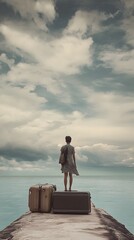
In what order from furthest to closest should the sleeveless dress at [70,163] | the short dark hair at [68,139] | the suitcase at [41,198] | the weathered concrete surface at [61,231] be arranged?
the sleeveless dress at [70,163], the short dark hair at [68,139], the suitcase at [41,198], the weathered concrete surface at [61,231]

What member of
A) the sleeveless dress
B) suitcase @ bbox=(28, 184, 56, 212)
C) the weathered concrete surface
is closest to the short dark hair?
the sleeveless dress

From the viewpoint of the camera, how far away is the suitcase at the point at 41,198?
1371cm

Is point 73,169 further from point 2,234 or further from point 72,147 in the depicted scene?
point 2,234

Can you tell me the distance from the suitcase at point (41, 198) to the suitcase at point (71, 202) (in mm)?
451

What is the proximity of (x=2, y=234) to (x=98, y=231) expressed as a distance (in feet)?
8.54

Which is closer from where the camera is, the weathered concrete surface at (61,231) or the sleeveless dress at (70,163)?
the weathered concrete surface at (61,231)

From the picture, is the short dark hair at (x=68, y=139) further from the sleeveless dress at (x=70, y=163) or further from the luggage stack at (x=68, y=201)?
the luggage stack at (x=68, y=201)

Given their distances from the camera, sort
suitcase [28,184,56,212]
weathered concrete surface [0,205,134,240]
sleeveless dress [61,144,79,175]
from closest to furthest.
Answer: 1. weathered concrete surface [0,205,134,240]
2. suitcase [28,184,56,212]
3. sleeveless dress [61,144,79,175]

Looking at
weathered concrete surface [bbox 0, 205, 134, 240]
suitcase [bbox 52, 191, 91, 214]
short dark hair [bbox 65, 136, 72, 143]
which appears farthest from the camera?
short dark hair [bbox 65, 136, 72, 143]

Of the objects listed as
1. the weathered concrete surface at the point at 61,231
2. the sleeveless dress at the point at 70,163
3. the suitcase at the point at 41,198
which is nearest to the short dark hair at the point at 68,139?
the sleeveless dress at the point at 70,163

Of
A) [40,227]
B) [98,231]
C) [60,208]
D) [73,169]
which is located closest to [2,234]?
[40,227]

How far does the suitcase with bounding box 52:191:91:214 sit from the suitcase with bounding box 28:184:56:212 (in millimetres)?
451

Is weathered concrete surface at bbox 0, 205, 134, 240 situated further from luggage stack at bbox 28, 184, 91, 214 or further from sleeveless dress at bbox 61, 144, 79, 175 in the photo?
sleeveless dress at bbox 61, 144, 79, 175

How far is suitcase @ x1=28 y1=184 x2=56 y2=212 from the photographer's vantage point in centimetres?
1371
